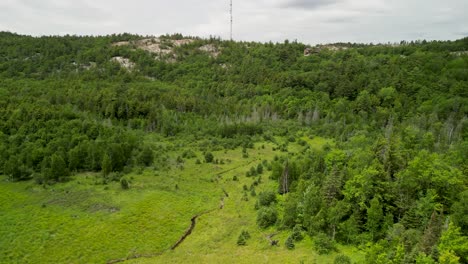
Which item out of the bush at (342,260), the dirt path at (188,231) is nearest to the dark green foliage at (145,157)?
the dirt path at (188,231)

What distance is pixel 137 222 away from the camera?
73375mm

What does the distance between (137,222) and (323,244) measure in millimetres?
36574

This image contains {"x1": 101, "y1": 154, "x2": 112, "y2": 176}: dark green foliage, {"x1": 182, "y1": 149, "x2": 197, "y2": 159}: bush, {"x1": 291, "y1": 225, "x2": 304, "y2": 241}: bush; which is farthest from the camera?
{"x1": 182, "y1": 149, "x2": 197, "y2": 159}: bush

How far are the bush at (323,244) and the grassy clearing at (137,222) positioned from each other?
3.87ft

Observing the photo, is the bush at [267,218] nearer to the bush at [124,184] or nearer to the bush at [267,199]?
the bush at [267,199]

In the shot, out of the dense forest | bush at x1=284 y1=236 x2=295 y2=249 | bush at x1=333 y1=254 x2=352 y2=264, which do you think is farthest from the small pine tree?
bush at x1=333 y1=254 x2=352 y2=264

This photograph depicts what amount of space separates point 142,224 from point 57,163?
109 ft

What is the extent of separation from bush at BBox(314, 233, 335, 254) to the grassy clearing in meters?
1.18

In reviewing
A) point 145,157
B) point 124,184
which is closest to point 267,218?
point 124,184

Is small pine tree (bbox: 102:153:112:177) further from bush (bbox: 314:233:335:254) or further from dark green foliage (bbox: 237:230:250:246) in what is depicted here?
bush (bbox: 314:233:335:254)

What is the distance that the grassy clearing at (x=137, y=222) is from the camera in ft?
198

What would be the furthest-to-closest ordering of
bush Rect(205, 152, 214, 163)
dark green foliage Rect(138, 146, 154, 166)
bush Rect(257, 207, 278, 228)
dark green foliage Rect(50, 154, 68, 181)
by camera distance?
bush Rect(205, 152, 214, 163) < dark green foliage Rect(138, 146, 154, 166) < dark green foliage Rect(50, 154, 68, 181) < bush Rect(257, 207, 278, 228)

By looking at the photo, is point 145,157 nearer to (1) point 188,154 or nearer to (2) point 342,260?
(1) point 188,154

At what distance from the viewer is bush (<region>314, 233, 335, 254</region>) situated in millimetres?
54531
